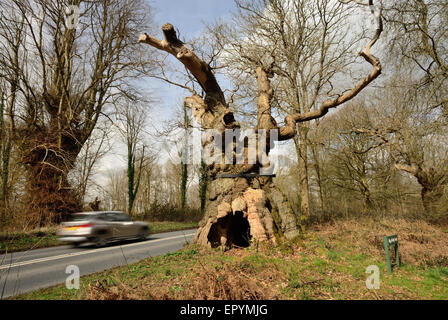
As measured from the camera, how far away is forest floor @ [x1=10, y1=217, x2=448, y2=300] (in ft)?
12.1

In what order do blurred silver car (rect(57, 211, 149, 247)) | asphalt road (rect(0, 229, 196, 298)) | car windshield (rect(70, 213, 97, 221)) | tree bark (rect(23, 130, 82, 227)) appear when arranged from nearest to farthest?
asphalt road (rect(0, 229, 196, 298))
blurred silver car (rect(57, 211, 149, 247))
car windshield (rect(70, 213, 97, 221))
tree bark (rect(23, 130, 82, 227))

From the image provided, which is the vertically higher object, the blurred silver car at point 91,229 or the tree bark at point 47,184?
the tree bark at point 47,184

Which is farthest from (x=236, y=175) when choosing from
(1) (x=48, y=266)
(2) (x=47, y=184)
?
(2) (x=47, y=184)

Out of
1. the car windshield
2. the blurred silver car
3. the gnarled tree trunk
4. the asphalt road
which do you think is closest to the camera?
the asphalt road

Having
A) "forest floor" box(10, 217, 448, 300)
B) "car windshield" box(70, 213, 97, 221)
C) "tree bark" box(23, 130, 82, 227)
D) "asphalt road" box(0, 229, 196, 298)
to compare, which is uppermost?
"tree bark" box(23, 130, 82, 227)

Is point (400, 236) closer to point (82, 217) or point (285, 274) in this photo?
point (285, 274)

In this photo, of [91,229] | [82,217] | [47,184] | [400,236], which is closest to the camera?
[400,236]

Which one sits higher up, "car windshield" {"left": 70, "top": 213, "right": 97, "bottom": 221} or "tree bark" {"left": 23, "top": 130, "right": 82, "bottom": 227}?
"tree bark" {"left": 23, "top": 130, "right": 82, "bottom": 227}

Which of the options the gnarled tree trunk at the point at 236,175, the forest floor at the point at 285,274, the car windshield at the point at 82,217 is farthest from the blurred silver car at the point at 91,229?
the gnarled tree trunk at the point at 236,175

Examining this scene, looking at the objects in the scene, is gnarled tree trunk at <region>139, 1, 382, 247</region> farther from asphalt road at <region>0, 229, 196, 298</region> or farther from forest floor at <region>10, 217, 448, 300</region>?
asphalt road at <region>0, 229, 196, 298</region>

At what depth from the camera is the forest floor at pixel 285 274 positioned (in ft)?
12.1

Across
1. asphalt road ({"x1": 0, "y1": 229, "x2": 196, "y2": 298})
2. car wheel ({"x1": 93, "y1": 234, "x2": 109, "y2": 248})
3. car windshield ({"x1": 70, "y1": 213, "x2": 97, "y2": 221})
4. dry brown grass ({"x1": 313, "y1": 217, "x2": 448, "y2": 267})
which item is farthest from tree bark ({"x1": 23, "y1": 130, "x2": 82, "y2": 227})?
dry brown grass ({"x1": 313, "y1": 217, "x2": 448, "y2": 267})

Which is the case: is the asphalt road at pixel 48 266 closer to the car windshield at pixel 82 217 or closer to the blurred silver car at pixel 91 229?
the blurred silver car at pixel 91 229

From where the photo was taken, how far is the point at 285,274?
4688 mm
